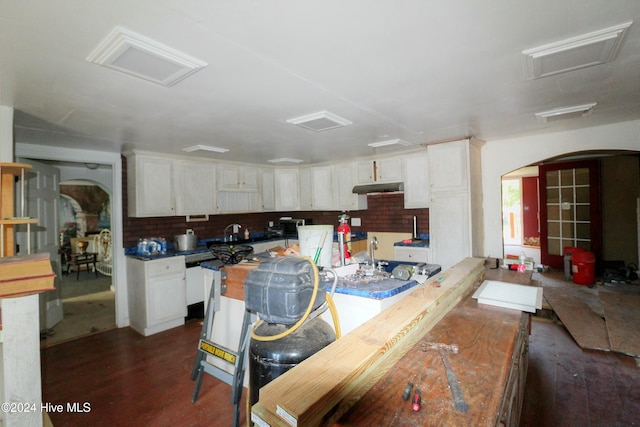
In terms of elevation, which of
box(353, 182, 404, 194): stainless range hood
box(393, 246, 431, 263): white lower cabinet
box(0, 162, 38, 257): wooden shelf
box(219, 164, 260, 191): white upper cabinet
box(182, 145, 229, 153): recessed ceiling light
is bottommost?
box(393, 246, 431, 263): white lower cabinet

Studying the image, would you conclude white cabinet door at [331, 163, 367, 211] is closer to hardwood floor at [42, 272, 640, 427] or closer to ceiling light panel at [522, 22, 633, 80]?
hardwood floor at [42, 272, 640, 427]

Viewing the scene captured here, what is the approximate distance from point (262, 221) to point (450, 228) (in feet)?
12.0

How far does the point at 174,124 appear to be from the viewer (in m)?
2.88

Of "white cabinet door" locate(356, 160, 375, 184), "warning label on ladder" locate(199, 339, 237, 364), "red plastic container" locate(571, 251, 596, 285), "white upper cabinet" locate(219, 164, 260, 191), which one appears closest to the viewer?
"warning label on ladder" locate(199, 339, 237, 364)

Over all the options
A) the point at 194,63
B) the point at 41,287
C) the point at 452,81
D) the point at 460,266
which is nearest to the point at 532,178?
the point at 460,266

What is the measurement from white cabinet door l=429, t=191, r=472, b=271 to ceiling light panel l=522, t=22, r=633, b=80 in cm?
205

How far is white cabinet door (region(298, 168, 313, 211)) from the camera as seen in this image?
580cm

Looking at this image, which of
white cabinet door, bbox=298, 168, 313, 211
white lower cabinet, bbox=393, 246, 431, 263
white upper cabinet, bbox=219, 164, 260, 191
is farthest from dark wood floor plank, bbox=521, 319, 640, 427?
white upper cabinet, bbox=219, 164, 260, 191

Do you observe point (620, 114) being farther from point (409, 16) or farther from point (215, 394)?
point (215, 394)

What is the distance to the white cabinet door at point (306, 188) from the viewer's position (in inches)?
228

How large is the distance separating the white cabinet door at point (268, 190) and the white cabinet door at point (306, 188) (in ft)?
1.82

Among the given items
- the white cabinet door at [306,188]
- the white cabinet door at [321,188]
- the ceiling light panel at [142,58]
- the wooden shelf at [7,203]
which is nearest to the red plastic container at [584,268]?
the white cabinet door at [321,188]

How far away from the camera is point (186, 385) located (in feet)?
8.57

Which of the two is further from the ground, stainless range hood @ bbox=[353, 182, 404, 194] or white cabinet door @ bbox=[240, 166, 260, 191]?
white cabinet door @ bbox=[240, 166, 260, 191]
